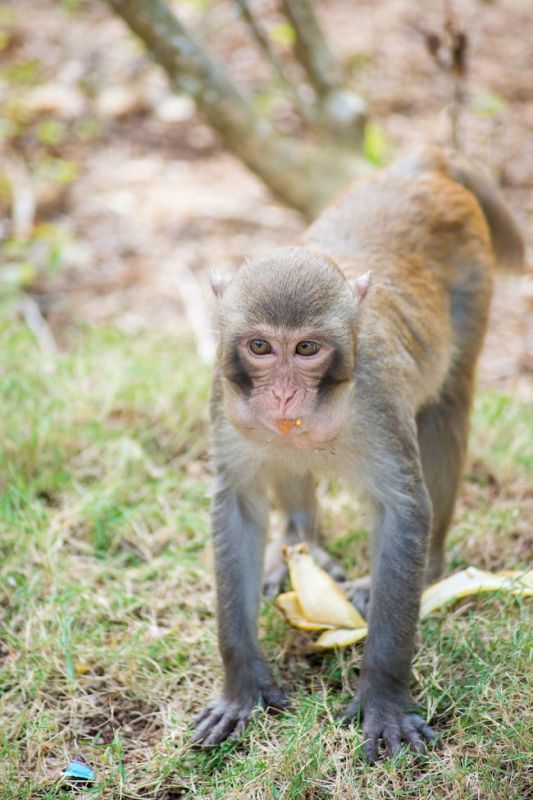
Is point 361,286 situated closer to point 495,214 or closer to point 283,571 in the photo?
point 283,571

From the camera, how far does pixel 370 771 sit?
156 inches

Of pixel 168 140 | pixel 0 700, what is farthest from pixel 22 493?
pixel 168 140

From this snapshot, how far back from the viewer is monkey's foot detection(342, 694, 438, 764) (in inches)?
160

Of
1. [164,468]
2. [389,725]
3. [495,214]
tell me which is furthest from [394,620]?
[495,214]

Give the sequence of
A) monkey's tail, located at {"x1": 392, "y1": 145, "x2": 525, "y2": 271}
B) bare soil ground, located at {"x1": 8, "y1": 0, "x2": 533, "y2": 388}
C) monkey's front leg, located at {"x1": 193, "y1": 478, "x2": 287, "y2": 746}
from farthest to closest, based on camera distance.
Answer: bare soil ground, located at {"x1": 8, "y1": 0, "x2": 533, "y2": 388} < monkey's tail, located at {"x1": 392, "y1": 145, "x2": 525, "y2": 271} < monkey's front leg, located at {"x1": 193, "y1": 478, "x2": 287, "y2": 746}

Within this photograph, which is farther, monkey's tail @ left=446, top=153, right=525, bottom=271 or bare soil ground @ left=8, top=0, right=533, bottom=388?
bare soil ground @ left=8, top=0, right=533, bottom=388

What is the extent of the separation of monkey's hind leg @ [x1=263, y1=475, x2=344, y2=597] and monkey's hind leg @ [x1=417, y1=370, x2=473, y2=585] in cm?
57

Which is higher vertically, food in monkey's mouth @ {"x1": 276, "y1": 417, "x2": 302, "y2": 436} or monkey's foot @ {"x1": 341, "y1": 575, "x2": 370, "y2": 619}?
food in monkey's mouth @ {"x1": 276, "y1": 417, "x2": 302, "y2": 436}

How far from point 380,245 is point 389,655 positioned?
6.40 feet

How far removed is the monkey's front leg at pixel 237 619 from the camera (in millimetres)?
4348

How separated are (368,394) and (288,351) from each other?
0.69m

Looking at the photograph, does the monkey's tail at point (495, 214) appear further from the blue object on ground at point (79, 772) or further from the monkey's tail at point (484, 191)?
the blue object on ground at point (79, 772)

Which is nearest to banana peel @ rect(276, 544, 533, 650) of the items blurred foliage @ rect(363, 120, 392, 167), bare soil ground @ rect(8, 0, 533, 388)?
bare soil ground @ rect(8, 0, 533, 388)

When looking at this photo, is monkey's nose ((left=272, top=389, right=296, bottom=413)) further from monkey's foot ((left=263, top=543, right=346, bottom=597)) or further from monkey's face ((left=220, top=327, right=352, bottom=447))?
monkey's foot ((left=263, top=543, right=346, bottom=597))
